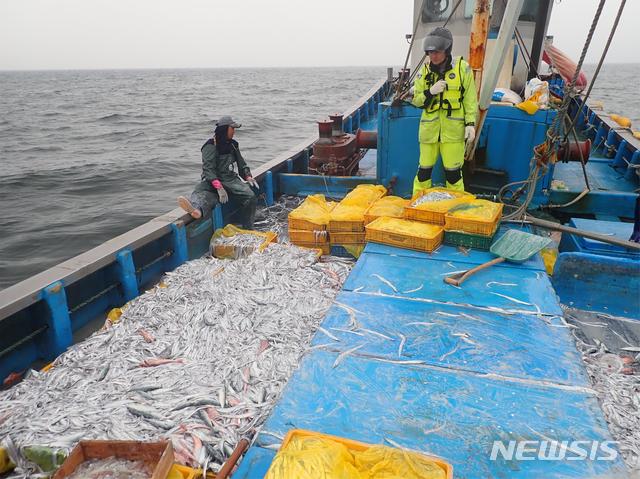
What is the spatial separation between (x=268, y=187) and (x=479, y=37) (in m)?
4.04

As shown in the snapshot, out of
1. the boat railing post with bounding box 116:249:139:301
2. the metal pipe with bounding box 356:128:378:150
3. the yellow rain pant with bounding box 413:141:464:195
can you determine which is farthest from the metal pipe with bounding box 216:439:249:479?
the metal pipe with bounding box 356:128:378:150

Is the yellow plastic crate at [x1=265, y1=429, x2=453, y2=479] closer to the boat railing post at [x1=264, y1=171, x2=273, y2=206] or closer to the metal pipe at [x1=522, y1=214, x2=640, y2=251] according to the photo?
the metal pipe at [x1=522, y1=214, x2=640, y2=251]

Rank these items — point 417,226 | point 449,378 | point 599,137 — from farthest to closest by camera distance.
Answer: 1. point 599,137
2. point 417,226
3. point 449,378

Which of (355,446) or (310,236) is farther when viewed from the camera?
(310,236)

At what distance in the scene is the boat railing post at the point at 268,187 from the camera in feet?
26.0

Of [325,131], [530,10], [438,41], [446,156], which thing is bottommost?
[325,131]

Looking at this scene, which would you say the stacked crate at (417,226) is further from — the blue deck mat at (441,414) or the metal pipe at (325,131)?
the metal pipe at (325,131)

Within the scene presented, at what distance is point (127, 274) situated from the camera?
4941 millimetres

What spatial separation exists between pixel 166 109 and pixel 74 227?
2905cm

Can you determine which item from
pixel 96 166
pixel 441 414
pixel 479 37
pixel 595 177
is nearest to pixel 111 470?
pixel 441 414

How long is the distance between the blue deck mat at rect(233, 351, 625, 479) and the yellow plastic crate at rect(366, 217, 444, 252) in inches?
82.1

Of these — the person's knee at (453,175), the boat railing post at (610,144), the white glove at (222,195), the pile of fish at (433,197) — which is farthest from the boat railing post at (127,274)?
the boat railing post at (610,144)

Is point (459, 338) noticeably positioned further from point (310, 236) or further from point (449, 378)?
point (310, 236)

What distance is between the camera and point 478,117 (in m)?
5.98
